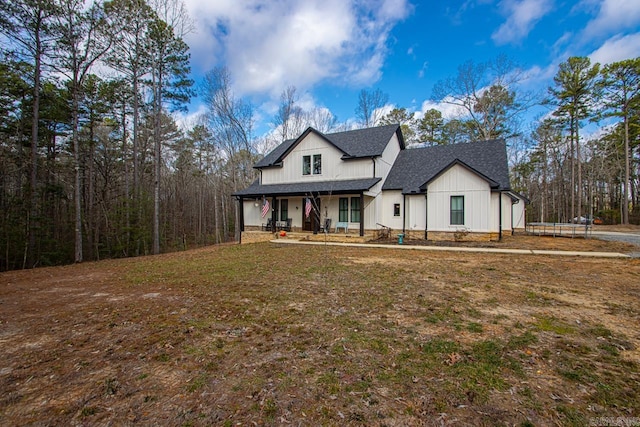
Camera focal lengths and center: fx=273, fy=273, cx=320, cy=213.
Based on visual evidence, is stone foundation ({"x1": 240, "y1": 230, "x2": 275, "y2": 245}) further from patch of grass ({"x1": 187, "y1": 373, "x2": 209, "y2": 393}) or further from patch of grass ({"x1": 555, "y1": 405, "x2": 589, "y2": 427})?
patch of grass ({"x1": 555, "y1": 405, "x2": 589, "y2": 427})

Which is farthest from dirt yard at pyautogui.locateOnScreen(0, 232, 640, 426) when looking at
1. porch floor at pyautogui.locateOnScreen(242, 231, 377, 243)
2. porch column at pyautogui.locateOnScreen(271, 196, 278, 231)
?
porch column at pyautogui.locateOnScreen(271, 196, 278, 231)

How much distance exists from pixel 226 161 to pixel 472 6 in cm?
2570

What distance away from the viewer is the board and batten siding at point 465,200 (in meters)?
14.1

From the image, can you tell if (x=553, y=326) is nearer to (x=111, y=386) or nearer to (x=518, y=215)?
(x=111, y=386)

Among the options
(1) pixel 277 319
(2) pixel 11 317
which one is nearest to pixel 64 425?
(1) pixel 277 319

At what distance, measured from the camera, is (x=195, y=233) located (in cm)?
3011

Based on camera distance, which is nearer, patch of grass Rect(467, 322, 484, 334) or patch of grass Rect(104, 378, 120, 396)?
patch of grass Rect(104, 378, 120, 396)

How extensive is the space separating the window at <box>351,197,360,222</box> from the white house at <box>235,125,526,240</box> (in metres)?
0.06

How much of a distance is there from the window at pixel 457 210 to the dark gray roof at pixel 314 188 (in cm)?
429

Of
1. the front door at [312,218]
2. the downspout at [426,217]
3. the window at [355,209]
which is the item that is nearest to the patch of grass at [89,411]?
the front door at [312,218]

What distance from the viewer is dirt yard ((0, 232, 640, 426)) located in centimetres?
233

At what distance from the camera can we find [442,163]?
1708 cm

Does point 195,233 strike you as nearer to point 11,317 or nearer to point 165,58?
point 165,58

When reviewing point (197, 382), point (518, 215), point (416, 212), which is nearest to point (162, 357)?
point (197, 382)
